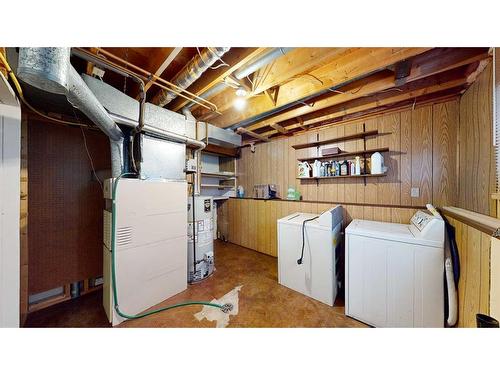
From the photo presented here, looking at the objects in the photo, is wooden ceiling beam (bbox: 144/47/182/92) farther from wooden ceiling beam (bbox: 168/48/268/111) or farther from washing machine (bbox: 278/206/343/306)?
washing machine (bbox: 278/206/343/306)

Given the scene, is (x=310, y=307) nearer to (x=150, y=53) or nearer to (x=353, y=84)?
(x=353, y=84)

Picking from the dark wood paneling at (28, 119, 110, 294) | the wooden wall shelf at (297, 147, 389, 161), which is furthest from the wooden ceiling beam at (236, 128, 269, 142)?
the dark wood paneling at (28, 119, 110, 294)

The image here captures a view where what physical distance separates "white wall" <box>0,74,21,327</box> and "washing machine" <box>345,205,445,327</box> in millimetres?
2589

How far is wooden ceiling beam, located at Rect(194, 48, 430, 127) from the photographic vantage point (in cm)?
124

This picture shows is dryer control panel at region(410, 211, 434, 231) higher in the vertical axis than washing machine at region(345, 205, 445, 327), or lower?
higher

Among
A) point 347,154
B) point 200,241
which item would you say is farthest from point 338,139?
point 200,241

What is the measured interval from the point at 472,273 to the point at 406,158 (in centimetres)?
145

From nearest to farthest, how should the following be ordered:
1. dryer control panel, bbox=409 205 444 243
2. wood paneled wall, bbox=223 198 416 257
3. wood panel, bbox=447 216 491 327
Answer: wood panel, bbox=447 216 491 327 → dryer control panel, bbox=409 205 444 243 → wood paneled wall, bbox=223 198 416 257

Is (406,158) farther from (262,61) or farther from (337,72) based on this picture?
(262,61)

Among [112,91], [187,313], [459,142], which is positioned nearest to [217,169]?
[112,91]

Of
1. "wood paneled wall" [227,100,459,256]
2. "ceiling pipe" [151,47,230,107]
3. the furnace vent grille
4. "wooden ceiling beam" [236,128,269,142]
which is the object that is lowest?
the furnace vent grille

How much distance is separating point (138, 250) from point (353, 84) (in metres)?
2.77

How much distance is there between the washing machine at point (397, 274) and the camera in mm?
1327

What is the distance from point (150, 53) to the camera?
1412 mm
